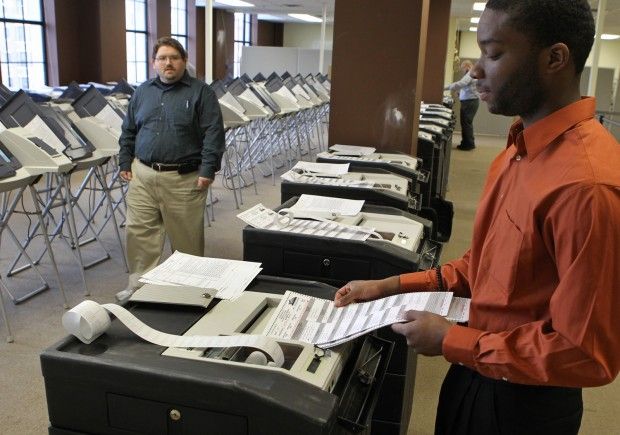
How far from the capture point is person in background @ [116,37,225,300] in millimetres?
3510

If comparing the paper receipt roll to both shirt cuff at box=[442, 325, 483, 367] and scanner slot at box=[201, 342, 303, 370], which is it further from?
shirt cuff at box=[442, 325, 483, 367]

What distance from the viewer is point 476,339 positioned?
3.53 feet

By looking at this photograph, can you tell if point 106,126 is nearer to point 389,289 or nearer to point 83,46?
point 389,289

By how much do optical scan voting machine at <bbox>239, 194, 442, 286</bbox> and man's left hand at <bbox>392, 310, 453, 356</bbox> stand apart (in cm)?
76

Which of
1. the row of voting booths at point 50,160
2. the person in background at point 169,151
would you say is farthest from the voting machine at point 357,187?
the row of voting booths at point 50,160

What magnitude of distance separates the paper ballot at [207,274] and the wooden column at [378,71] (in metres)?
2.41

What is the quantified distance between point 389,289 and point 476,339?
410 millimetres

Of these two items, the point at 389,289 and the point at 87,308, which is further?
the point at 389,289

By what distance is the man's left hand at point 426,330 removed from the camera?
1115mm

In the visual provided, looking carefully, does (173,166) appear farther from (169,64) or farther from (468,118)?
(468,118)

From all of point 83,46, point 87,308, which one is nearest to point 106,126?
point 87,308

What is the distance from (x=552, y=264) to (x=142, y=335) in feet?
2.58

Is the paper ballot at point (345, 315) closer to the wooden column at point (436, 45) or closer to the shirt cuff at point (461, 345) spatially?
the shirt cuff at point (461, 345)

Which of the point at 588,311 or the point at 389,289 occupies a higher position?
the point at 588,311
